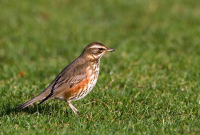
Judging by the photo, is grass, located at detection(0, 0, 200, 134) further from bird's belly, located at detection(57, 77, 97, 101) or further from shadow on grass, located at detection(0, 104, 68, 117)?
bird's belly, located at detection(57, 77, 97, 101)

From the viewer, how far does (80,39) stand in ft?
43.9

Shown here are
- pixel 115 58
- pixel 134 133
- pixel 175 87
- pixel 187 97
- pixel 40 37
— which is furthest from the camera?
pixel 40 37

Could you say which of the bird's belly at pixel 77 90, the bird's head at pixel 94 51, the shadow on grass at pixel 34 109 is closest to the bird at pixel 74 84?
the bird's belly at pixel 77 90

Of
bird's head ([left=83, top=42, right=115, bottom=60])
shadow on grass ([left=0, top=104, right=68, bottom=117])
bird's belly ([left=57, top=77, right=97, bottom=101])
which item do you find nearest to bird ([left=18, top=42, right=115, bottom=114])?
bird's belly ([left=57, top=77, right=97, bottom=101])

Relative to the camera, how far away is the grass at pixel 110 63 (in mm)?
6715

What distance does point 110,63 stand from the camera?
10.8m

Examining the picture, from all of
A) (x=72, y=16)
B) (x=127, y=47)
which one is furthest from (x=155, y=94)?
(x=72, y=16)

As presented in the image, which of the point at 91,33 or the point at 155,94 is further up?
the point at 91,33

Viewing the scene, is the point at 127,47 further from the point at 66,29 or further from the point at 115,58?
the point at 66,29

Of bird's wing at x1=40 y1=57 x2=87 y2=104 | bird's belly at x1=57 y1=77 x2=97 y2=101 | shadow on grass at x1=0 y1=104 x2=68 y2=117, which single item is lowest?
shadow on grass at x1=0 y1=104 x2=68 y2=117

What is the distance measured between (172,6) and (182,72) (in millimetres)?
7621

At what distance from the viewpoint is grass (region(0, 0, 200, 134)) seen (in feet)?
22.0

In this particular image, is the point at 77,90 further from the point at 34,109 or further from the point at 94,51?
the point at 34,109

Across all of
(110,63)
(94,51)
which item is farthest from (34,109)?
(110,63)
